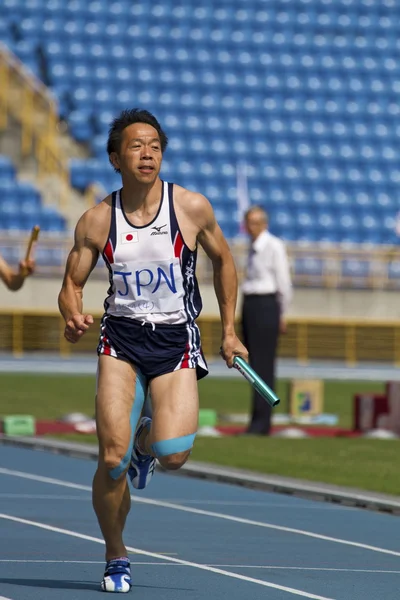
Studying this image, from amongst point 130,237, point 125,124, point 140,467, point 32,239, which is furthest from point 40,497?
point 125,124

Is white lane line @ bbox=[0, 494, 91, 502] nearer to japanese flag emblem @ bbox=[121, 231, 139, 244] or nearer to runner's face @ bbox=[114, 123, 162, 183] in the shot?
japanese flag emblem @ bbox=[121, 231, 139, 244]

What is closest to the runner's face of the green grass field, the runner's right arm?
the runner's right arm

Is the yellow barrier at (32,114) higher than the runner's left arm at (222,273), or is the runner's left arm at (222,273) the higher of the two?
the yellow barrier at (32,114)

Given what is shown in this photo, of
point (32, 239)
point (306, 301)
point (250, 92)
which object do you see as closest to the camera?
point (32, 239)

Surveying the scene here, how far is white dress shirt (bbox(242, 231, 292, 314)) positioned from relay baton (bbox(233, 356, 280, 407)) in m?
7.71

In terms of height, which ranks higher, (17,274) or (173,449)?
(17,274)

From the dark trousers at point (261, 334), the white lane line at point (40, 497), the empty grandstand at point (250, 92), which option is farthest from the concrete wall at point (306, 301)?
the white lane line at point (40, 497)

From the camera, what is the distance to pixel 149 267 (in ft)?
20.6

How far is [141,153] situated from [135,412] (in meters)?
1.08

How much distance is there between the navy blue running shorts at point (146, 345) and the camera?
629cm

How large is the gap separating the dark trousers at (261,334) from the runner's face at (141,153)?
7907mm

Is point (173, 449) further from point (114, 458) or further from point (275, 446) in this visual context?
point (275, 446)

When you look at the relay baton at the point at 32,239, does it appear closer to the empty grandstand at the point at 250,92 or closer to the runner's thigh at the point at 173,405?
the runner's thigh at the point at 173,405

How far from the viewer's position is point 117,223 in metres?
6.31
